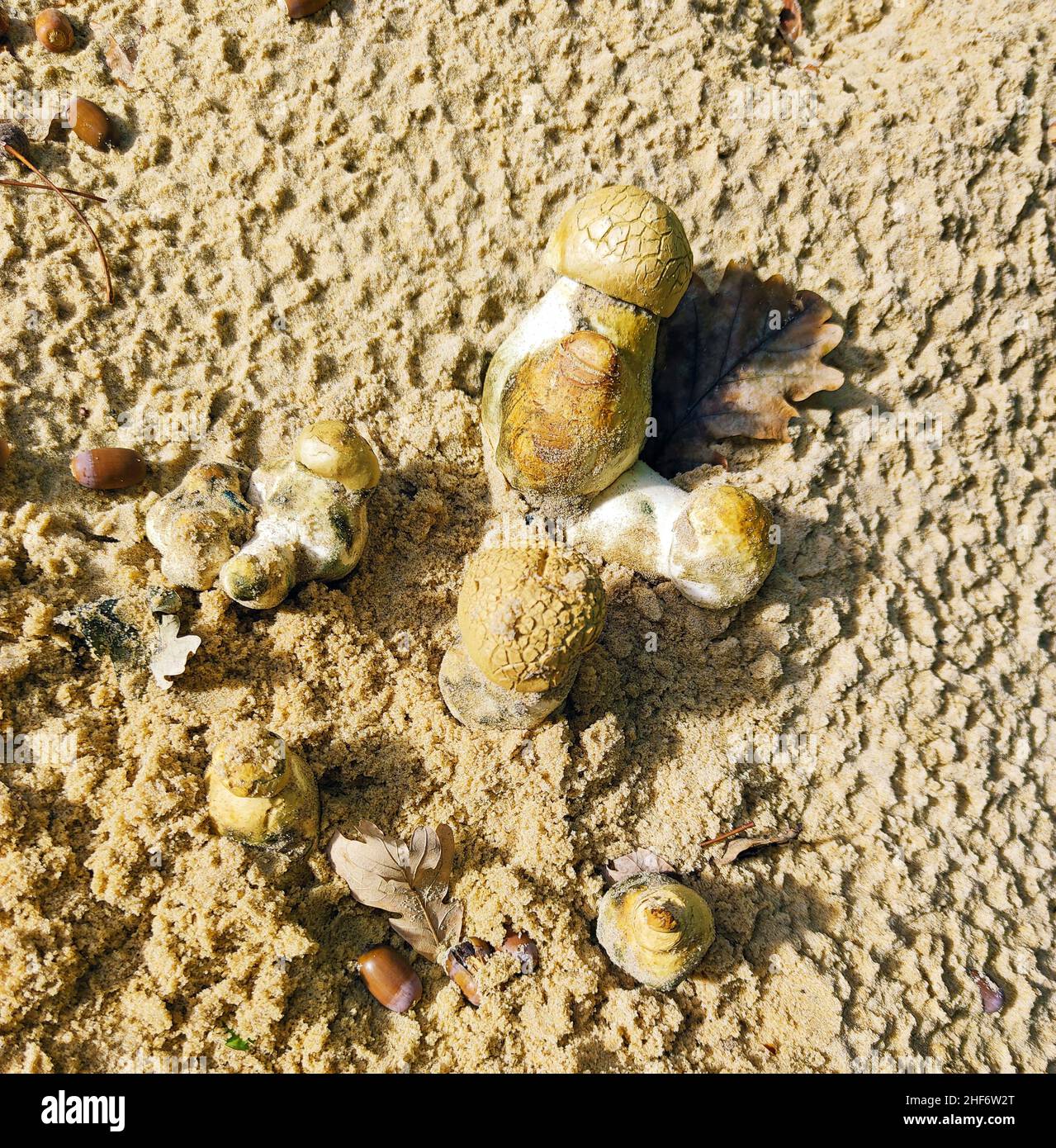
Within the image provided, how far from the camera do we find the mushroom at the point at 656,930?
2.15m

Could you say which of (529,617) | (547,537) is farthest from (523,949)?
(547,537)

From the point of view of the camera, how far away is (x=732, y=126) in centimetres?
335

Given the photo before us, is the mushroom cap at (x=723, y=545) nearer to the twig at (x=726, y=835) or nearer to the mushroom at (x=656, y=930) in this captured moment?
the twig at (x=726, y=835)

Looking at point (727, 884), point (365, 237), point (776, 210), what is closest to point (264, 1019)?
point (727, 884)

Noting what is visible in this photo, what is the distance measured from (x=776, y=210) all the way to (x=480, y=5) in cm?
163

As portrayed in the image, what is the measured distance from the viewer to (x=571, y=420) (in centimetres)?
247

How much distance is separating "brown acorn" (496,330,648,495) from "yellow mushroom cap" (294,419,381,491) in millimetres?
512

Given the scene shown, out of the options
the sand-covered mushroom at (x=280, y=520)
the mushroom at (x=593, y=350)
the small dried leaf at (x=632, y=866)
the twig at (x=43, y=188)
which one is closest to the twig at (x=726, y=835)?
the small dried leaf at (x=632, y=866)

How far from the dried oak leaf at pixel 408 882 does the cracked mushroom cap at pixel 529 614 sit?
2.06ft

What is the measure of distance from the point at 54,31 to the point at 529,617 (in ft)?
10.7

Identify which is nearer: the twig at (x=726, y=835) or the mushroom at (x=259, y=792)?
the mushroom at (x=259, y=792)

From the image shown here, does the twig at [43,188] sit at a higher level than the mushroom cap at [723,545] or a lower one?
higher

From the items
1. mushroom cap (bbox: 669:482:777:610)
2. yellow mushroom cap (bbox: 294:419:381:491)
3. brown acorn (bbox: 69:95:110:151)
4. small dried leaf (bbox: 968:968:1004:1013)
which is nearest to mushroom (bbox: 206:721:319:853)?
yellow mushroom cap (bbox: 294:419:381:491)

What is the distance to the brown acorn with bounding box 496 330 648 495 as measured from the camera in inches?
96.2
